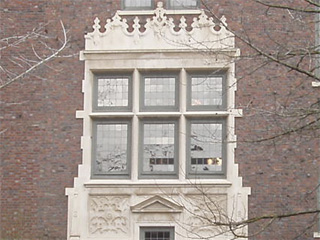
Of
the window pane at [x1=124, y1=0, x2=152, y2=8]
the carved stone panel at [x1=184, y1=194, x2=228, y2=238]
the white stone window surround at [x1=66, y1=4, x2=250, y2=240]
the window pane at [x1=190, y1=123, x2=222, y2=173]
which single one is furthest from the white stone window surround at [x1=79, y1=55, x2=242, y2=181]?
the window pane at [x1=124, y1=0, x2=152, y2=8]

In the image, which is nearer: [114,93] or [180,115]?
[180,115]

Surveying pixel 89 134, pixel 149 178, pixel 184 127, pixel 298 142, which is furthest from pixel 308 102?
pixel 89 134

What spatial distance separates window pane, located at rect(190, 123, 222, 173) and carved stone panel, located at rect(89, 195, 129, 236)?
5.20 feet

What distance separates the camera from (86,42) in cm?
1516

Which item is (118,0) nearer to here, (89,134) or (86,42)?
(86,42)

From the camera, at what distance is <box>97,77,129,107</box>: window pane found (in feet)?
49.7

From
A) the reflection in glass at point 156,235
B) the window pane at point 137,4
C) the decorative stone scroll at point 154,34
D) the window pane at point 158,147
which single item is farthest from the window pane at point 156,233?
the window pane at point 137,4

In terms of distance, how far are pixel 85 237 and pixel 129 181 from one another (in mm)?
1394

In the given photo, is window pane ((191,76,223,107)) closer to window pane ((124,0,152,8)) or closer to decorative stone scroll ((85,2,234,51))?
decorative stone scroll ((85,2,234,51))

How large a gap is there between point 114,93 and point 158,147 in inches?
56.1

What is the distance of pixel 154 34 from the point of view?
15.1 meters

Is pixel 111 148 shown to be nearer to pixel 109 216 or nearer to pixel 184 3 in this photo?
pixel 109 216

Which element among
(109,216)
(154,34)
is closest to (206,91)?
(154,34)

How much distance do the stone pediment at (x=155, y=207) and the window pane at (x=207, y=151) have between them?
0.84 meters
